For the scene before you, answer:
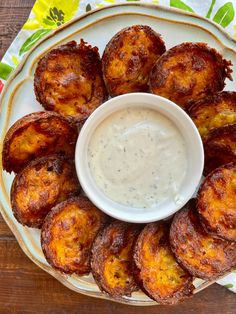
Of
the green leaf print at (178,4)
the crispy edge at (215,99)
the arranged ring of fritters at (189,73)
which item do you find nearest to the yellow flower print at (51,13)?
the green leaf print at (178,4)

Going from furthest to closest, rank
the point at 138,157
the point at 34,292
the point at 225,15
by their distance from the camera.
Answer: the point at 34,292 < the point at 225,15 < the point at 138,157

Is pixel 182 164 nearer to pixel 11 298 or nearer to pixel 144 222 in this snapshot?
pixel 144 222

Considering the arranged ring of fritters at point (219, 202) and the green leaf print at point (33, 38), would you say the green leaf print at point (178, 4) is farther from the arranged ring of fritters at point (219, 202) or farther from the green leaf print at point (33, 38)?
the arranged ring of fritters at point (219, 202)

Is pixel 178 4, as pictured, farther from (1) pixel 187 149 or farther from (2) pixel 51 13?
(1) pixel 187 149

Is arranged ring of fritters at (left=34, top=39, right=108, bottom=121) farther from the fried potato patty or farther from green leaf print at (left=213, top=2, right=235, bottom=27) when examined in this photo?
green leaf print at (left=213, top=2, right=235, bottom=27)

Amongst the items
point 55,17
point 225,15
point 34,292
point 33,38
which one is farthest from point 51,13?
point 34,292

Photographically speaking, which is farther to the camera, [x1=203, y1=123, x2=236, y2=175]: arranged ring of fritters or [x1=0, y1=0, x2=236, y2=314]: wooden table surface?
[x1=0, y1=0, x2=236, y2=314]: wooden table surface

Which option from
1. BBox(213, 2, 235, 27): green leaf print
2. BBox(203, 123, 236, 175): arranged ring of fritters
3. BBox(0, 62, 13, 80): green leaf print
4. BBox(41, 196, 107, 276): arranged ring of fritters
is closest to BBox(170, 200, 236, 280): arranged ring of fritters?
BBox(203, 123, 236, 175): arranged ring of fritters
